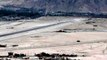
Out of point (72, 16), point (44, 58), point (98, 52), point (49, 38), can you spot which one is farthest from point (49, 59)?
point (72, 16)

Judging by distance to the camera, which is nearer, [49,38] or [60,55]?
[60,55]

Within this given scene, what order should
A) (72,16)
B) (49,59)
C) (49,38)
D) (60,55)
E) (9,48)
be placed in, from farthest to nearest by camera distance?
1. (72,16)
2. (49,38)
3. (9,48)
4. (60,55)
5. (49,59)

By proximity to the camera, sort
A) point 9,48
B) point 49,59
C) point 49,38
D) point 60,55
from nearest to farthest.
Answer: point 49,59, point 60,55, point 9,48, point 49,38

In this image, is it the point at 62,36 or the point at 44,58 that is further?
the point at 62,36

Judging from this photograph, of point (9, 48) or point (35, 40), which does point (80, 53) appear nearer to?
point (9, 48)

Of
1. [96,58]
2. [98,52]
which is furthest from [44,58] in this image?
[98,52]

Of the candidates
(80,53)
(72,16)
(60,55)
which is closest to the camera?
(60,55)

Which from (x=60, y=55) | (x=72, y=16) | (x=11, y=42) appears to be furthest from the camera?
(x=72, y=16)

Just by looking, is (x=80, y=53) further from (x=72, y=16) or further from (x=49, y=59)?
(x=72, y=16)
